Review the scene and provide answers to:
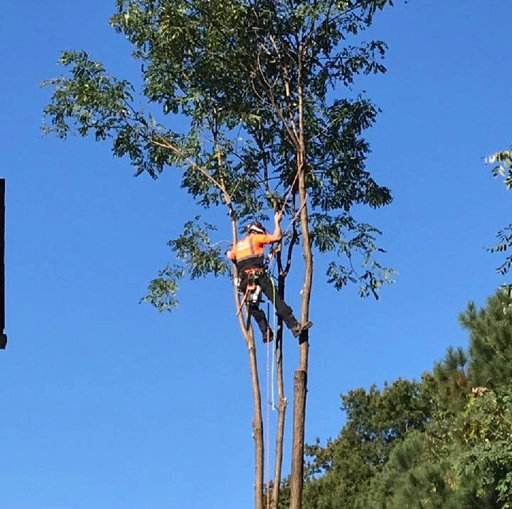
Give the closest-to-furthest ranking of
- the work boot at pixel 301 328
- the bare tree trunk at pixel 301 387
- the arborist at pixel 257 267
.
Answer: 1. the bare tree trunk at pixel 301 387
2. the work boot at pixel 301 328
3. the arborist at pixel 257 267

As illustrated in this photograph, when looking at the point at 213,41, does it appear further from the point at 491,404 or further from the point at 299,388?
the point at 491,404

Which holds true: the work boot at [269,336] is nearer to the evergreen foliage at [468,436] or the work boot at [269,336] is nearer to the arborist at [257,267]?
the arborist at [257,267]

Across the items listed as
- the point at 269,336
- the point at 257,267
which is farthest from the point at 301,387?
the point at 257,267

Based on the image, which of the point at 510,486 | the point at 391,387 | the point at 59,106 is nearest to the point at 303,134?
the point at 59,106

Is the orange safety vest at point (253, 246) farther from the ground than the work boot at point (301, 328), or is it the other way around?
the orange safety vest at point (253, 246)

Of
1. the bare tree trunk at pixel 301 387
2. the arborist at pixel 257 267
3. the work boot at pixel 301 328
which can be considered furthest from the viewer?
the arborist at pixel 257 267

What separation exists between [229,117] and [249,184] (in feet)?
2.38

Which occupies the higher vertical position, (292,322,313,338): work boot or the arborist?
the arborist

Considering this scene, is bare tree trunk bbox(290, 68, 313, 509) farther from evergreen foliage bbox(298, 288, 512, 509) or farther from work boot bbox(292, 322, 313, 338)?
evergreen foliage bbox(298, 288, 512, 509)

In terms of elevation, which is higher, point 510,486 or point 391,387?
point 391,387

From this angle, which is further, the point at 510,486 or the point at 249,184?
the point at 249,184

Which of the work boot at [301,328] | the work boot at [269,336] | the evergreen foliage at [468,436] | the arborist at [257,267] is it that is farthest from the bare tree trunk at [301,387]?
the evergreen foliage at [468,436]

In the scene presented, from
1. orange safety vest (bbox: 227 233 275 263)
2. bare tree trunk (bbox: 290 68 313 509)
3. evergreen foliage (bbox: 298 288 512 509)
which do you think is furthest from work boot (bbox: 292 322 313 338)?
evergreen foliage (bbox: 298 288 512 509)

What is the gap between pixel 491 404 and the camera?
393 inches
